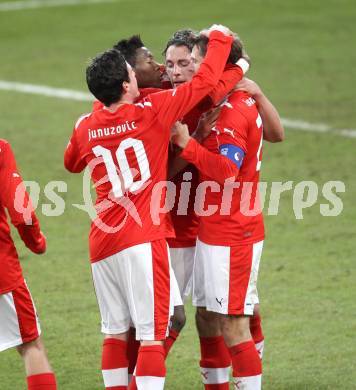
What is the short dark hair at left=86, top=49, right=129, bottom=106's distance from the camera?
582 cm

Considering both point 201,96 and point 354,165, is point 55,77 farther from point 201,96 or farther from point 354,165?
point 201,96

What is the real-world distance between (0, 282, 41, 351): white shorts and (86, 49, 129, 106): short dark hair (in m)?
1.19

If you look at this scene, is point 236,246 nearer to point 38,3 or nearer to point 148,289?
point 148,289

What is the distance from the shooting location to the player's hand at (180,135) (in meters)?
5.96

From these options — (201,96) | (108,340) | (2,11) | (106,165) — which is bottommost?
(2,11)

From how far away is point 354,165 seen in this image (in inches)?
464

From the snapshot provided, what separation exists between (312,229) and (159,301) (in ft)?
14.2

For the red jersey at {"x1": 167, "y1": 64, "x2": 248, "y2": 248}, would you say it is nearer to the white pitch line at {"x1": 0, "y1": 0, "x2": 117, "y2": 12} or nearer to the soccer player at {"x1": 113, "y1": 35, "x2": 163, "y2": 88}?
the soccer player at {"x1": 113, "y1": 35, "x2": 163, "y2": 88}

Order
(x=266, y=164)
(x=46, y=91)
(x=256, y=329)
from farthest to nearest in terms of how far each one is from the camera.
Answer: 1. (x=46, y=91)
2. (x=266, y=164)
3. (x=256, y=329)

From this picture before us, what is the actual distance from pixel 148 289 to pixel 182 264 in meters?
0.80

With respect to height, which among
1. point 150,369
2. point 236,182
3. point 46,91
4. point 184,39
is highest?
point 184,39

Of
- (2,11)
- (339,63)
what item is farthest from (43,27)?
(339,63)

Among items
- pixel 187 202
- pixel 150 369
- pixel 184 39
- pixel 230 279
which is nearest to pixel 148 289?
pixel 150 369

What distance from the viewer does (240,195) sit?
625cm
